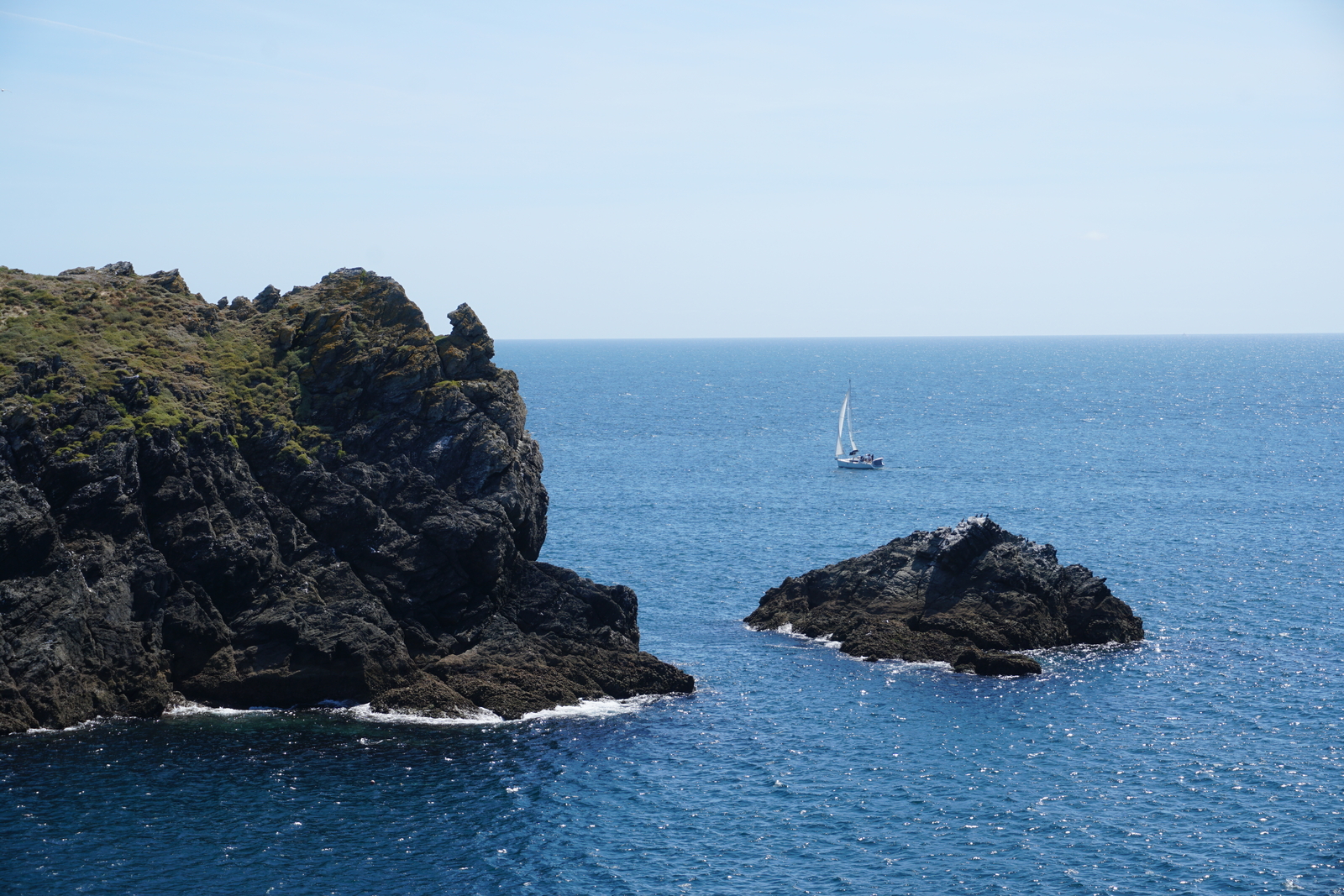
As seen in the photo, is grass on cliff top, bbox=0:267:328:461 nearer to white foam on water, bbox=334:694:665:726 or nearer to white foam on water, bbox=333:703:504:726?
white foam on water, bbox=333:703:504:726

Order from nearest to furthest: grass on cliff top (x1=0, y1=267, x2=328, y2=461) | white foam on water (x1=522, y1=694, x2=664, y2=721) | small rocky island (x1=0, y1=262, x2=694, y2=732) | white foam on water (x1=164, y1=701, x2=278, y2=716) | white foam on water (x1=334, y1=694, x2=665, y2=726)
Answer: small rocky island (x1=0, y1=262, x2=694, y2=732) → white foam on water (x1=164, y1=701, x2=278, y2=716) → white foam on water (x1=334, y1=694, x2=665, y2=726) → white foam on water (x1=522, y1=694, x2=664, y2=721) → grass on cliff top (x1=0, y1=267, x2=328, y2=461)

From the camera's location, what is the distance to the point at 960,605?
7406 centimetres

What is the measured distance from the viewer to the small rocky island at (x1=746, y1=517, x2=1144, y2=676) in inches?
2822

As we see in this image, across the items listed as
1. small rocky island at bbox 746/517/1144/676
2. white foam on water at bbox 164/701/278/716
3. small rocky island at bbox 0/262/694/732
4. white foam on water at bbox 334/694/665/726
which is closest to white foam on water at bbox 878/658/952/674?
small rocky island at bbox 746/517/1144/676

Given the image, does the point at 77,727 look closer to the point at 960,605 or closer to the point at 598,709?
the point at 598,709

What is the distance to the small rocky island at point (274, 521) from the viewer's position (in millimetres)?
57469

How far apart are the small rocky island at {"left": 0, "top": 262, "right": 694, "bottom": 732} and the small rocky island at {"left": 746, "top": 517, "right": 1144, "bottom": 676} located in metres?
14.6

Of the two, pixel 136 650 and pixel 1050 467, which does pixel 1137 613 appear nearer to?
pixel 136 650

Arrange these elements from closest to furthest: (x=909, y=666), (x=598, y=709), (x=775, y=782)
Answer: (x=775, y=782)
(x=598, y=709)
(x=909, y=666)

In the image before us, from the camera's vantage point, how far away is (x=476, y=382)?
71.8 m

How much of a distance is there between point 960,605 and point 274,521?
40.3 m

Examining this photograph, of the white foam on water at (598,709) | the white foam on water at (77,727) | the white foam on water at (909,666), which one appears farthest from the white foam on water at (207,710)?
the white foam on water at (909,666)

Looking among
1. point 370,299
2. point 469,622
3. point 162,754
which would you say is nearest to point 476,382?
point 370,299

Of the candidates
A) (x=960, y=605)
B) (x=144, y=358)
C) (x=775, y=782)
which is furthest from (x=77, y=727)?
(x=960, y=605)
